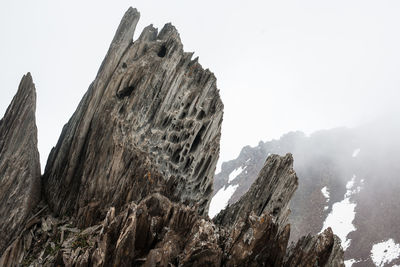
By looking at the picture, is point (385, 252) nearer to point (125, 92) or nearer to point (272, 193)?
point (272, 193)

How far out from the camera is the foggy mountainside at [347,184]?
82.7 metres

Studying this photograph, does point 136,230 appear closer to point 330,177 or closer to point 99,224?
point 99,224

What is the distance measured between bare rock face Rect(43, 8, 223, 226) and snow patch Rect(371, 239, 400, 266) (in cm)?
6501

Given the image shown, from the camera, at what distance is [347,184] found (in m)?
110

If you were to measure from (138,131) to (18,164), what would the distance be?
7.95 meters

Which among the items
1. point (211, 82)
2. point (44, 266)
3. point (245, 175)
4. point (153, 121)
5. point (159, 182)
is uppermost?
point (245, 175)

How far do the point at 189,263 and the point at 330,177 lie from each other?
11006 cm

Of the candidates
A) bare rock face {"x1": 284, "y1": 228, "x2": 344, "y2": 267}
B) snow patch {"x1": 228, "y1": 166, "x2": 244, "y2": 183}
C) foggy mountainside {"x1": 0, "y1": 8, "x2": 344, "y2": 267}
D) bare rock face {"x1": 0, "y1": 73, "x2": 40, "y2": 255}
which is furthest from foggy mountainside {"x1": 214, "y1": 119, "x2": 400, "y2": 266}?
bare rock face {"x1": 0, "y1": 73, "x2": 40, "y2": 255}

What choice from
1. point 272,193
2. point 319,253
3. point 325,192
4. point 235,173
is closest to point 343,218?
point 325,192

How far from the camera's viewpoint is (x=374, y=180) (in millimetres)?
107500

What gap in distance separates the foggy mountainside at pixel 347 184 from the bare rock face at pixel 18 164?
73.4 meters

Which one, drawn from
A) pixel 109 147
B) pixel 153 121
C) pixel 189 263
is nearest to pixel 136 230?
pixel 189 263

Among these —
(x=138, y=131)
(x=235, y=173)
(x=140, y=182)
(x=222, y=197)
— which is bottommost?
(x=140, y=182)

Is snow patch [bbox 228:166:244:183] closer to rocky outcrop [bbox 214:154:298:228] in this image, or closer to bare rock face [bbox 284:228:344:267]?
rocky outcrop [bbox 214:154:298:228]
